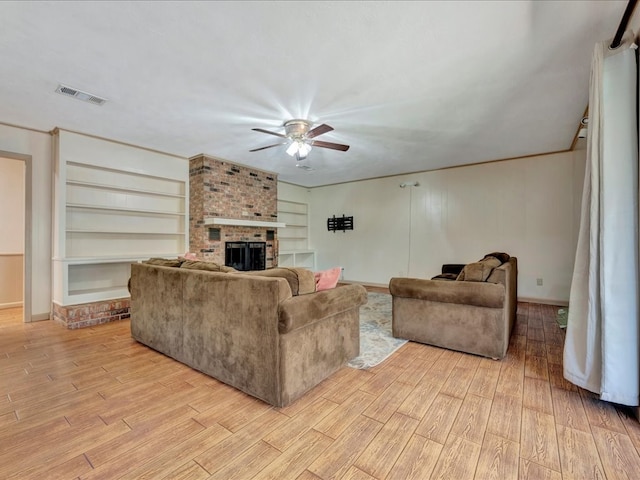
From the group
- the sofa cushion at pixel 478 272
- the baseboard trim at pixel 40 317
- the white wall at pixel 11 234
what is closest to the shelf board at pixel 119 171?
the white wall at pixel 11 234

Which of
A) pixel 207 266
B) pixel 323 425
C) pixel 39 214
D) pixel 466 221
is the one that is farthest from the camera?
pixel 466 221

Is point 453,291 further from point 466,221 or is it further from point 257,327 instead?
point 466,221

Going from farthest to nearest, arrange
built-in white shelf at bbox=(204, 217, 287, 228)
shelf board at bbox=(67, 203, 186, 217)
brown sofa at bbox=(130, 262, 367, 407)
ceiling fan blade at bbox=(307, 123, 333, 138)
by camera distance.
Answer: built-in white shelf at bbox=(204, 217, 287, 228) < shelf board at bbox=(67, 203, 186, 217) < ceiling fan blade at bbox=(307, 123, 333, 138) < brown sofa at bbox=(130, 262, 367, 407)

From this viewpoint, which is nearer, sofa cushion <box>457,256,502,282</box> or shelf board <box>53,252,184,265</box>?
sofa cushion <box>457,256,502,282</box>

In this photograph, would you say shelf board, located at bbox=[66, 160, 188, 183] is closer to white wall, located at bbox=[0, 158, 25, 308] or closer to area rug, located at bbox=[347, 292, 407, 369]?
white wall, located at bbox=[0, 158, 25, 308]

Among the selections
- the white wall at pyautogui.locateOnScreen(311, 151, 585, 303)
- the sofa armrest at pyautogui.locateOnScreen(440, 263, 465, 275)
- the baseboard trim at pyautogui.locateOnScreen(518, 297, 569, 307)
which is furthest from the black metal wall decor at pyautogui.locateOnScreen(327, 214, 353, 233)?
the baseboard trim at pyautogui.locateOnScreen(518, 297, 569, 307)

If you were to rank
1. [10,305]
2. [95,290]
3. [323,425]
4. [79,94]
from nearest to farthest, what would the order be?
[323,425], [79,94], [95,290], [10,305]

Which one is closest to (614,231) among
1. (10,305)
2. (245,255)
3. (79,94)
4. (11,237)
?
(79,94)

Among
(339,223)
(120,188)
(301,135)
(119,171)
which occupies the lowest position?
(339,223)

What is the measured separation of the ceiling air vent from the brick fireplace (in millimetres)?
2001

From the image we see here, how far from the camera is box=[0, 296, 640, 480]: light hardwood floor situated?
1458mm

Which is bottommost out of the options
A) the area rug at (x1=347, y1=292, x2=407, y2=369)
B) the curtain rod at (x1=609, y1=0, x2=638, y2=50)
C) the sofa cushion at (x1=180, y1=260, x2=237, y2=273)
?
the area rug at (x1=347, y1=292, x2=407, y2=369)

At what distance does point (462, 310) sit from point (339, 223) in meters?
4.77

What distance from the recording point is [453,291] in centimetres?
286
